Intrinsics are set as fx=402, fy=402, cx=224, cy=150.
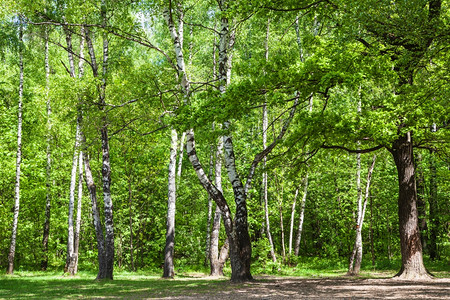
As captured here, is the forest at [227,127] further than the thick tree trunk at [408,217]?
No

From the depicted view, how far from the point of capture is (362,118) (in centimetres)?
1138

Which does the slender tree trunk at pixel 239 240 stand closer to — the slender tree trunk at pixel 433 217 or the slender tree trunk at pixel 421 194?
the slender tree trunk at pixel 421 194

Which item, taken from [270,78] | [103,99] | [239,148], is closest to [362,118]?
[270,78]

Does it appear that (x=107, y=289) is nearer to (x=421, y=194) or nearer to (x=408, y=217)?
(x=408, y=217)

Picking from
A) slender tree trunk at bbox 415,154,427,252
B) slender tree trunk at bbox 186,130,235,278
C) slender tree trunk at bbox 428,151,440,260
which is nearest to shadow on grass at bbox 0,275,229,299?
slender tree trunk at bbox 186,130,235,278

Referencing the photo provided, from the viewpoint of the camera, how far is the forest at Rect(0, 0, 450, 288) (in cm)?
1008

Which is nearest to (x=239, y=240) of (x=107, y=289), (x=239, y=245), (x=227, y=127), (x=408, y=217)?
(x=239, y=245)

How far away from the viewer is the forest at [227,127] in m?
10.1

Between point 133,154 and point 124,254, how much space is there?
6588 millimetres

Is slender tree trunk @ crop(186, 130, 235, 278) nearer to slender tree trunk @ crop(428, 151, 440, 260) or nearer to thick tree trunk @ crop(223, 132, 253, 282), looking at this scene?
thick tree trunk @ crop(223, 132, 253, 282)

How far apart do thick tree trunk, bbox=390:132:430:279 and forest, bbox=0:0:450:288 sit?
1.5 inches

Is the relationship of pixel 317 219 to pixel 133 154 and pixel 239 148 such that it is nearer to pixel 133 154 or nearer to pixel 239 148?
pixel 239 148

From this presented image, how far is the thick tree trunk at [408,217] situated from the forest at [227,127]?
Answer: 0.12 ft

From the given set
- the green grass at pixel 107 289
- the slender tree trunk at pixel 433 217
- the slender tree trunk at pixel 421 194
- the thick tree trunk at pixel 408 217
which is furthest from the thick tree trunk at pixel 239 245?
the slender tree trunk at pixel 433 217
